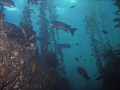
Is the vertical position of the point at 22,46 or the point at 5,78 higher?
the point at 22,46

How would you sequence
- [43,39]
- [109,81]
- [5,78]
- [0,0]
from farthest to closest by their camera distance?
1. [43,39]
2. [109,81]
3. [0,0]
4. [5,78]

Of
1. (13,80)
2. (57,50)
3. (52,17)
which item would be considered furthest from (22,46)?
(52,17)

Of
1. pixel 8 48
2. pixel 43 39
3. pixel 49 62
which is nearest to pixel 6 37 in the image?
pixel 8 48

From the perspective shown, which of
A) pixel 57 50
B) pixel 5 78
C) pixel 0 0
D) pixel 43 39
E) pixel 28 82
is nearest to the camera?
pixel 5 78

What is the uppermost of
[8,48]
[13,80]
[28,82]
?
[8,48]

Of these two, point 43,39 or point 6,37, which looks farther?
point 43,39

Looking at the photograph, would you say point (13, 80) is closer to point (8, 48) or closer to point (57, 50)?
point (8, 48)

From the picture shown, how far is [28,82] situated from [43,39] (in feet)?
20.1

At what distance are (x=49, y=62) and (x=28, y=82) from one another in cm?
269

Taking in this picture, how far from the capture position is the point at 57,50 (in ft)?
37.9

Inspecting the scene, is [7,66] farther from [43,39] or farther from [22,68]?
[43,39]

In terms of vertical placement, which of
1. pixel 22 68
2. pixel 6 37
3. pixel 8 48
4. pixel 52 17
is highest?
pixel 52 17

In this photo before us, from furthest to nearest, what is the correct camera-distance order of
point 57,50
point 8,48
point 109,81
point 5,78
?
point 57,50 → point 109,81 → point 8,48 → point 5,78

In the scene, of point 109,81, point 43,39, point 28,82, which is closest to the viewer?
point 28,82
